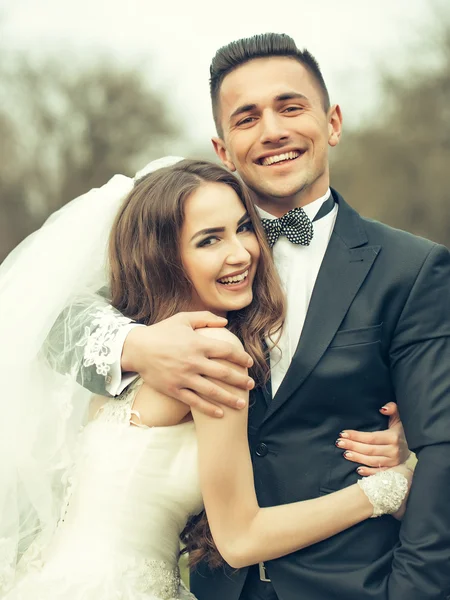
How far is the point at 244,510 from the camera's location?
2477 mm

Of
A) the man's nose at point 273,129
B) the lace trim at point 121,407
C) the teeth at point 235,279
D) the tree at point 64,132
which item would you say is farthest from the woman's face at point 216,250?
the tree at point 64,132

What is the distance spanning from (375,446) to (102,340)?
0.98 meters

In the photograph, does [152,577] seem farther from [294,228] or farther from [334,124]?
[334,124]

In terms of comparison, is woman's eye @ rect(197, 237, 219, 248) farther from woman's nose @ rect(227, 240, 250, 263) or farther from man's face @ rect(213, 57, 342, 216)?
man's face @ rect(213, 57, 342, 216)

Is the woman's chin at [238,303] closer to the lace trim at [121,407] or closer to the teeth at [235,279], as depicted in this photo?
the teeth at [235,279]

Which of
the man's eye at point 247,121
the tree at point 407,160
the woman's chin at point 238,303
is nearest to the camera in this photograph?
the woman's chin at point 238,303

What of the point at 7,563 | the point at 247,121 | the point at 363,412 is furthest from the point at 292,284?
the point at 7,563

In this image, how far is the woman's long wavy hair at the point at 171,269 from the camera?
275 cm

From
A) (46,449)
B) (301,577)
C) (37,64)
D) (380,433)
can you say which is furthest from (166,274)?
(37,64)

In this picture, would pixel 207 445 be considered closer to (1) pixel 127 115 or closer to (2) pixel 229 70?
(2) pixel 229 70

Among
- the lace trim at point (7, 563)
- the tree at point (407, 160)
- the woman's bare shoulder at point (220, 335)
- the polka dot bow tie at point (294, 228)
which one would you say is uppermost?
the polka dot bow tie at point (294, 228)

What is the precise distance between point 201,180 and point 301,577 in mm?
1396

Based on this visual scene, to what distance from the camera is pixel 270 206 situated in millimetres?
3076

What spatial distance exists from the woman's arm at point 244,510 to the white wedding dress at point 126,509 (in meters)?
0.14
